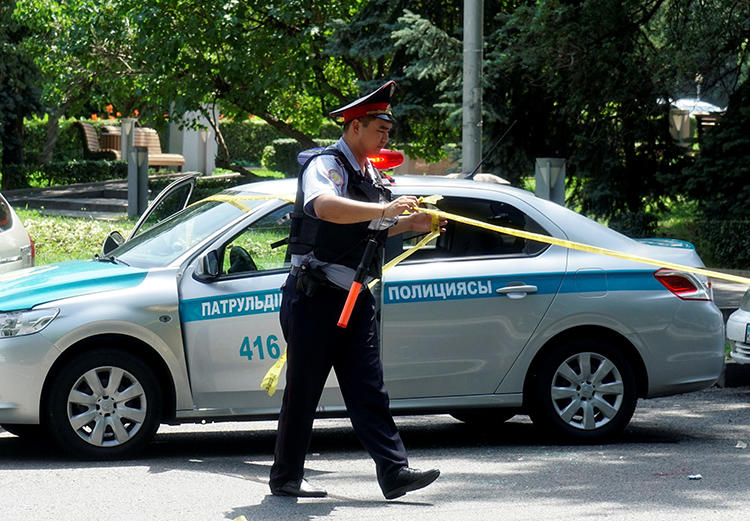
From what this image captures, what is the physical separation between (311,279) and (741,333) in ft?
14.2

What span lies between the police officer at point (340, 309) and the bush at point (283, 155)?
2798 centimetres

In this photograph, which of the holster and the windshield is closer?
the holster

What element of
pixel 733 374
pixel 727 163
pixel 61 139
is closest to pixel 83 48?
pixel 727 163

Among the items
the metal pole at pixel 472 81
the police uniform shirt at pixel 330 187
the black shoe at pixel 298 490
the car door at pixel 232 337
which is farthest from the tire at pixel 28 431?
the metal pole at pixel 472 81

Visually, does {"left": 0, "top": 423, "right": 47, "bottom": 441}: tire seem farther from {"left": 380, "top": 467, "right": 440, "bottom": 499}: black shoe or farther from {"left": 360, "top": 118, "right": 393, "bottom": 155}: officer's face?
{"left": 360, "top": 118, "right": 393, "bottom": 155}: officer's face

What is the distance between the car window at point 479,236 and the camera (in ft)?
22.2

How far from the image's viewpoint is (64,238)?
1519 cm

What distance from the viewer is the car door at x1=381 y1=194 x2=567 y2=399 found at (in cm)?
654

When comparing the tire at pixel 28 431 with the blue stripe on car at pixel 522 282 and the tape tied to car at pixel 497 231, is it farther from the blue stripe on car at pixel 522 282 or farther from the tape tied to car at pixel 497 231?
the blue stripe on car at pixel 522 282

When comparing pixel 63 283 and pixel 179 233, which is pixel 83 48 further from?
pixel 63 283

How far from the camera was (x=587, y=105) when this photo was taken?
16562 millimetres

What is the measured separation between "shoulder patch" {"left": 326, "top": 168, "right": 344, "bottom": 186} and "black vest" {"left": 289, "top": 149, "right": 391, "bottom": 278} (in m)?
0.06

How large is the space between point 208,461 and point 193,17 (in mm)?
13835

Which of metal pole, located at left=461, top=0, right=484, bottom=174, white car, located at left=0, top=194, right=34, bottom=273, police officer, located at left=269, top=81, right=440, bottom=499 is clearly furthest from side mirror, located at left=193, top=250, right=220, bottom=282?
metal pole, located at left=461, top=0, right=484, bottom=174
